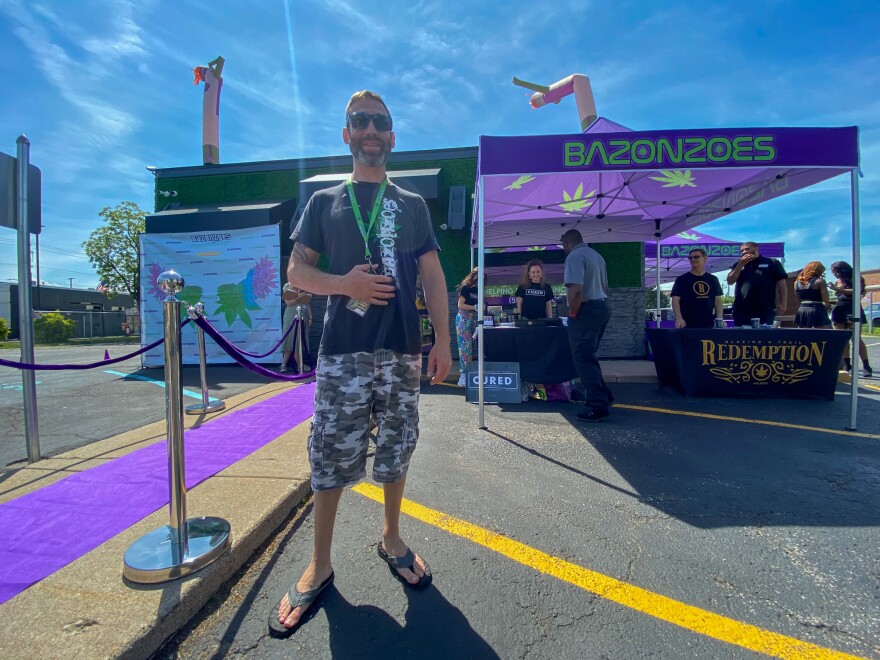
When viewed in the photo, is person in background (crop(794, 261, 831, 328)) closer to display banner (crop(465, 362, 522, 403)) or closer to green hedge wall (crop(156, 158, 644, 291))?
green hedge wall (crop(156, 158, 644, 291))

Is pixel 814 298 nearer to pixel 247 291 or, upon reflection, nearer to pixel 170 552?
pixel 170 552

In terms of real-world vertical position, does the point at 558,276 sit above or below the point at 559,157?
below

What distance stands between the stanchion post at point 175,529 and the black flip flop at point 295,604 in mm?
422

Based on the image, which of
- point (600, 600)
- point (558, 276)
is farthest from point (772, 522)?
point (558, 276)

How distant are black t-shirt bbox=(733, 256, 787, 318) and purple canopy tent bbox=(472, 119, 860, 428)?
93 cm

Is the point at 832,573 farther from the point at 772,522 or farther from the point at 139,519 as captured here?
the point at 139,519

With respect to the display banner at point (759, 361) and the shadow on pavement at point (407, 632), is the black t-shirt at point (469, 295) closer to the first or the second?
the display banner at point (759, 361)

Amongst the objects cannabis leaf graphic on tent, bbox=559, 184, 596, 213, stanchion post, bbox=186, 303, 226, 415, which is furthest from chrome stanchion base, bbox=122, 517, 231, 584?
cannabis leaf graphic on tent, bbox=559, 184, 596, 213

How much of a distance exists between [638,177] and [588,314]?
294 centimetres

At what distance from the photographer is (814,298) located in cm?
629

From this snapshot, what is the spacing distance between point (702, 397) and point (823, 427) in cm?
133

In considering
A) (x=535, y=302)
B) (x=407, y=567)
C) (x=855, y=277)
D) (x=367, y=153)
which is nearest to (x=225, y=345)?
(x=367, y=153)

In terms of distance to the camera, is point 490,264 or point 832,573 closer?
point 832,573

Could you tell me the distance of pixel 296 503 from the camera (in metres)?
2.49
